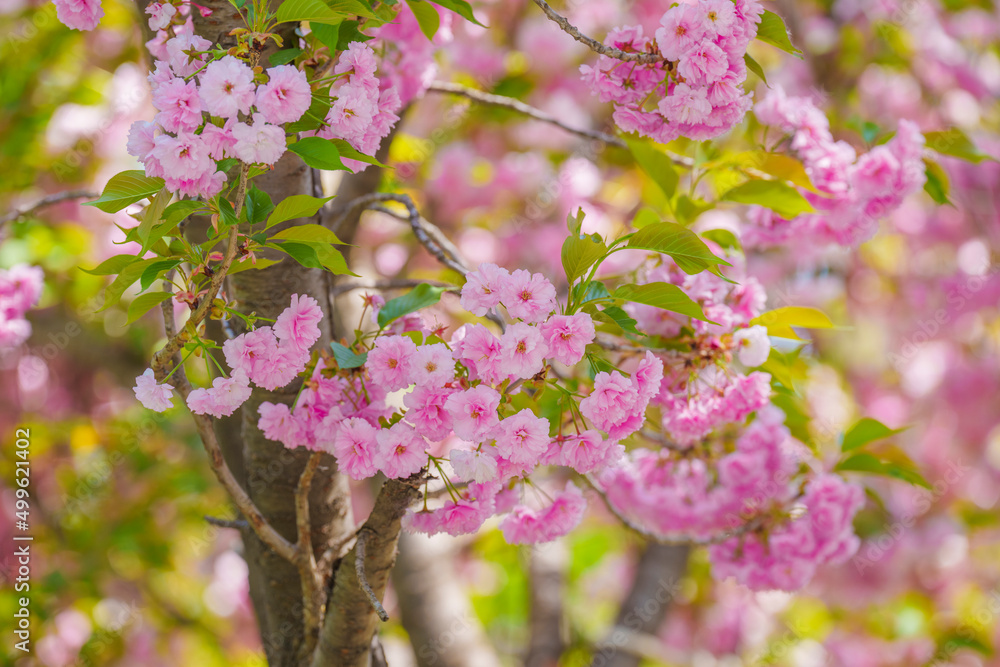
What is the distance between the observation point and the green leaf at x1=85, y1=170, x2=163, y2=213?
776 mm

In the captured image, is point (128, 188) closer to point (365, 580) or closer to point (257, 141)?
point (257, 141)

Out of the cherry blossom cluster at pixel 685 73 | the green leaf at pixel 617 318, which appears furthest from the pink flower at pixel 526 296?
the cherry blossom cluster at pixel 685 73

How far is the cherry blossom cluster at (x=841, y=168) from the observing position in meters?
1.31

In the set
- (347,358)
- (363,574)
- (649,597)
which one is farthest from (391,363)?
(649,597)

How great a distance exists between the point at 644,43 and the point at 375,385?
1.93ft

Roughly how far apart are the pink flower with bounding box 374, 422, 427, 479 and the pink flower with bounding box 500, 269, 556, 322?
185mm

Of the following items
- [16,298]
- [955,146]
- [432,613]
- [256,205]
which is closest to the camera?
[256,205]

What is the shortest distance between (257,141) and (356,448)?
1.22 feet

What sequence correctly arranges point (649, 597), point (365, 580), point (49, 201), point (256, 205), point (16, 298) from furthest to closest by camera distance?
point (649, 597), point (16, 298), point (49, 201), point (365, 580), point (256, 205)

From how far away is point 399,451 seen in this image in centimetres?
84

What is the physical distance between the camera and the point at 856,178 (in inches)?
52.6

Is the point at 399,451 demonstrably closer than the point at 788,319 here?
Yes

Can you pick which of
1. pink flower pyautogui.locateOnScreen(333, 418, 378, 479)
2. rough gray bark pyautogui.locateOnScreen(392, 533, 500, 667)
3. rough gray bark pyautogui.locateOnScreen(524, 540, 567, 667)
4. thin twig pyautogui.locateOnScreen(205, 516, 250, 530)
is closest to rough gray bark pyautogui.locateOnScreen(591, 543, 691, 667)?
rough gray bark pyautogui.locateOnScreen(524, 540, 567, 667)

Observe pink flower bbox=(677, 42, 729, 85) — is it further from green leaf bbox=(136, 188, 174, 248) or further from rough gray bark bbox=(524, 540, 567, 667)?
rough gray bark bbox=(524, 540, 567, 667)
